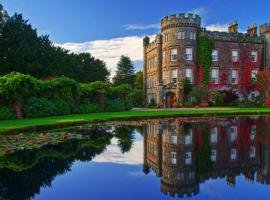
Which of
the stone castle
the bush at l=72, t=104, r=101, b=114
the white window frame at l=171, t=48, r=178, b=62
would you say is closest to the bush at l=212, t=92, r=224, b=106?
the stone castle

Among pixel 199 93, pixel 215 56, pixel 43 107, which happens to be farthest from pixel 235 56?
pixel 43 107

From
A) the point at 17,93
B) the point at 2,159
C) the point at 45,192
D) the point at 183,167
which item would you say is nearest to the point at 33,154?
the point at 2,159

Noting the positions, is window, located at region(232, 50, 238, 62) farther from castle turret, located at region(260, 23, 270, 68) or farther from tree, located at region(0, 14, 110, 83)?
tree, located at region(0, 14, 110, 83)

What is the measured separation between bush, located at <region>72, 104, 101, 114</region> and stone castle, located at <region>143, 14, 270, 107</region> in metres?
12.3

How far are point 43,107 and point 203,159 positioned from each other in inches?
610

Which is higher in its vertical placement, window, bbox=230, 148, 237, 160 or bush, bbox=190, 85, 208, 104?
bush, bbox=190, 85, 208, 104

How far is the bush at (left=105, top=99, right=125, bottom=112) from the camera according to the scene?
27516 millimetres

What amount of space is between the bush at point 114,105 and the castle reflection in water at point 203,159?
16459mm

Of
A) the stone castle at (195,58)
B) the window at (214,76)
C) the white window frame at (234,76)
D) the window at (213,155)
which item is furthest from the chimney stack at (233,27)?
the window at (213,155)

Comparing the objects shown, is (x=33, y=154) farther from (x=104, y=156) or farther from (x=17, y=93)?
(x=17, y=93)

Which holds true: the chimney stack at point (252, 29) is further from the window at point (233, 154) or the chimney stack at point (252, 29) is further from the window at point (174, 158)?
the window at point (174, 158)

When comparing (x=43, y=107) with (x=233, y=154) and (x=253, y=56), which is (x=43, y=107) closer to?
(x=233, y=154)

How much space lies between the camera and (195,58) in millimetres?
36688

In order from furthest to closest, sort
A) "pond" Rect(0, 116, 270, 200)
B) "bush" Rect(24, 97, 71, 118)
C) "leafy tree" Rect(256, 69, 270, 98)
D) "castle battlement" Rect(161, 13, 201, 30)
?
"castle battlement" Rect(161, 13, 201, 30) < "leafy tree" Rect(256, 69, 270, 98) < "bush" Rect(24, 97, 71, 118) < "pond" Rect(0, 116, 270, 200)
